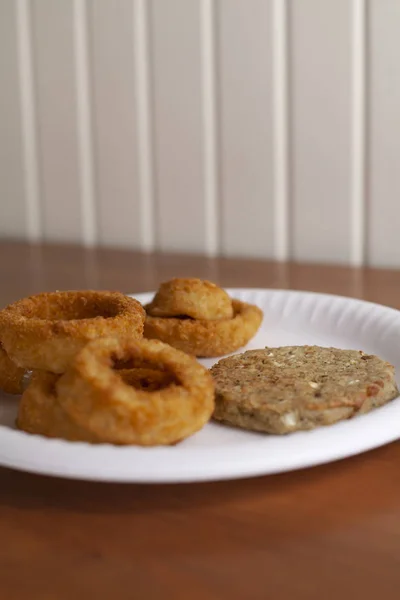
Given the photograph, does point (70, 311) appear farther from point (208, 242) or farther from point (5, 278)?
point (208, 242)

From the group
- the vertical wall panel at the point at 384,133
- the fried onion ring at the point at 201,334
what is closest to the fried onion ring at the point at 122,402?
the fried onion ring at the point at 201,334

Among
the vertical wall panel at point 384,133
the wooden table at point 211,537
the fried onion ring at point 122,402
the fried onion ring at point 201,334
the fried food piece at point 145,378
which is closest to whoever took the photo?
the wooden table at point 211,537

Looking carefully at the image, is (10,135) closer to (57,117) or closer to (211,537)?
(57,117)

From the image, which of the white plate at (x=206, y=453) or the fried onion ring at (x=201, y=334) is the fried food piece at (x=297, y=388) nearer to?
the white plate at (x=206, y=453)

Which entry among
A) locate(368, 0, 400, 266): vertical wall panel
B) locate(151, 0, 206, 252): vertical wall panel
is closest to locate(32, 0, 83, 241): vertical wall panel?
locate(151, 0, 206, 252): vertical wall panel

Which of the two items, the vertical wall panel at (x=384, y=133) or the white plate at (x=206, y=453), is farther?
the vertical wall panel at (x=384, y=133)

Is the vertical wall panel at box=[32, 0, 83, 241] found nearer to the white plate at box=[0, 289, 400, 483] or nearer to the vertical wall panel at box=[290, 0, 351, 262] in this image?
the vertical wall panel at box=[290, 0, 351, 262]

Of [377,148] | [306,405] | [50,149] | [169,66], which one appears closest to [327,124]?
[377,148]
